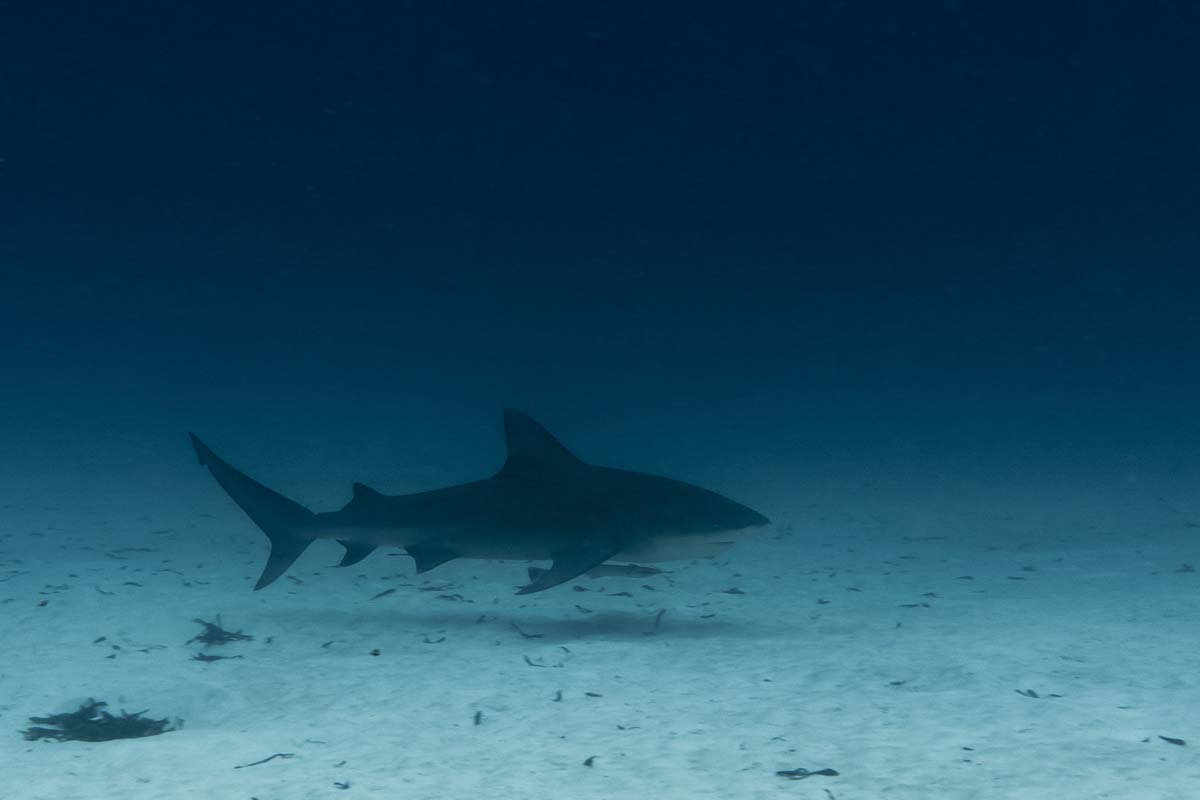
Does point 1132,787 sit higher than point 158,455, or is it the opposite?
point 158,455

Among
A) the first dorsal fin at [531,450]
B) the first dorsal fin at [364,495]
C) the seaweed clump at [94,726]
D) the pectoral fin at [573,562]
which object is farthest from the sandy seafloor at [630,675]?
the first dorsal fin at [531,450]

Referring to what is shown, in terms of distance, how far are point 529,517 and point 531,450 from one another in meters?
0.77

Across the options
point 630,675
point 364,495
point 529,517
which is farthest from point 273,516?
point 630,675

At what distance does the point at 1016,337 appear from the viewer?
251 feet

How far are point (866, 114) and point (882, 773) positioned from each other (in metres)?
57.5

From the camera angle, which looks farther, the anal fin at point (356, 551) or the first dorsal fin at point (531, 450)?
the first dorsal fin at point (531, 450)

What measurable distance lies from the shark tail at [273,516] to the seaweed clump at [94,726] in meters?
2.32

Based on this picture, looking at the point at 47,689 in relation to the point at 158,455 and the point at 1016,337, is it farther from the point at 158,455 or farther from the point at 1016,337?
the point at 1016,337

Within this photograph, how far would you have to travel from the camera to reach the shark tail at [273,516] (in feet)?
25.9

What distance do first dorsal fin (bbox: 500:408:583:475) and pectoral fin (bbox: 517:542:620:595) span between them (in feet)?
3.23

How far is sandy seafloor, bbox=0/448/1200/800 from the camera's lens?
3932mm

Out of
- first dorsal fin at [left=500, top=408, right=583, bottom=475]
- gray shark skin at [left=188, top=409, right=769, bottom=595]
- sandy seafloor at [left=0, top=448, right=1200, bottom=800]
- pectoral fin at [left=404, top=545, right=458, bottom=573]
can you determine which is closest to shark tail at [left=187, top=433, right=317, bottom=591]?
gray shark skin at [left=188, top=409, right=769, bottom=595]

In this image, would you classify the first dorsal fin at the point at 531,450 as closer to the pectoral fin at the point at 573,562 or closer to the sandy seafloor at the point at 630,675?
the pectoral fin at the point at 573,562

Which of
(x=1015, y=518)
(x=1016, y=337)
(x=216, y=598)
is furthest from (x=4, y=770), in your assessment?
(x=1016, y=337)
